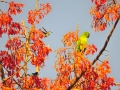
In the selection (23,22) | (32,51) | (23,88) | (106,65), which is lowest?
(23,88)

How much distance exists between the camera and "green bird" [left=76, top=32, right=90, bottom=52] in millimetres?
10383

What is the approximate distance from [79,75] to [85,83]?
3.60 ft

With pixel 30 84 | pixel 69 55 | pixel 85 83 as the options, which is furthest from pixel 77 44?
pixel 30 84

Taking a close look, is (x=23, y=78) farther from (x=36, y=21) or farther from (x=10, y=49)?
(x=36, y=21)

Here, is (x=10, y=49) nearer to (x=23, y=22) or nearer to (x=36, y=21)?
(x=23, y=22)

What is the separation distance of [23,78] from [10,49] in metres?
1.30

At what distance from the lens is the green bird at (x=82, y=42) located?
409 inches

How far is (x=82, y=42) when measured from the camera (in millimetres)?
10625

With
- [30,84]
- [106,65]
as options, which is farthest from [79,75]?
[30,84]

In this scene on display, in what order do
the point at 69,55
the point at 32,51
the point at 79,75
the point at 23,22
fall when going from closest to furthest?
the point at 79,75, the point at 69,55, the point at 32,51, the point at 23,22

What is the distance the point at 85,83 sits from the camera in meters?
9.23

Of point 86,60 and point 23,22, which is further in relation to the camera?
point 23,22

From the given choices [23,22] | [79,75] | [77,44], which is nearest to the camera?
[79,75]

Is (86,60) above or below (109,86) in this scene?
above
